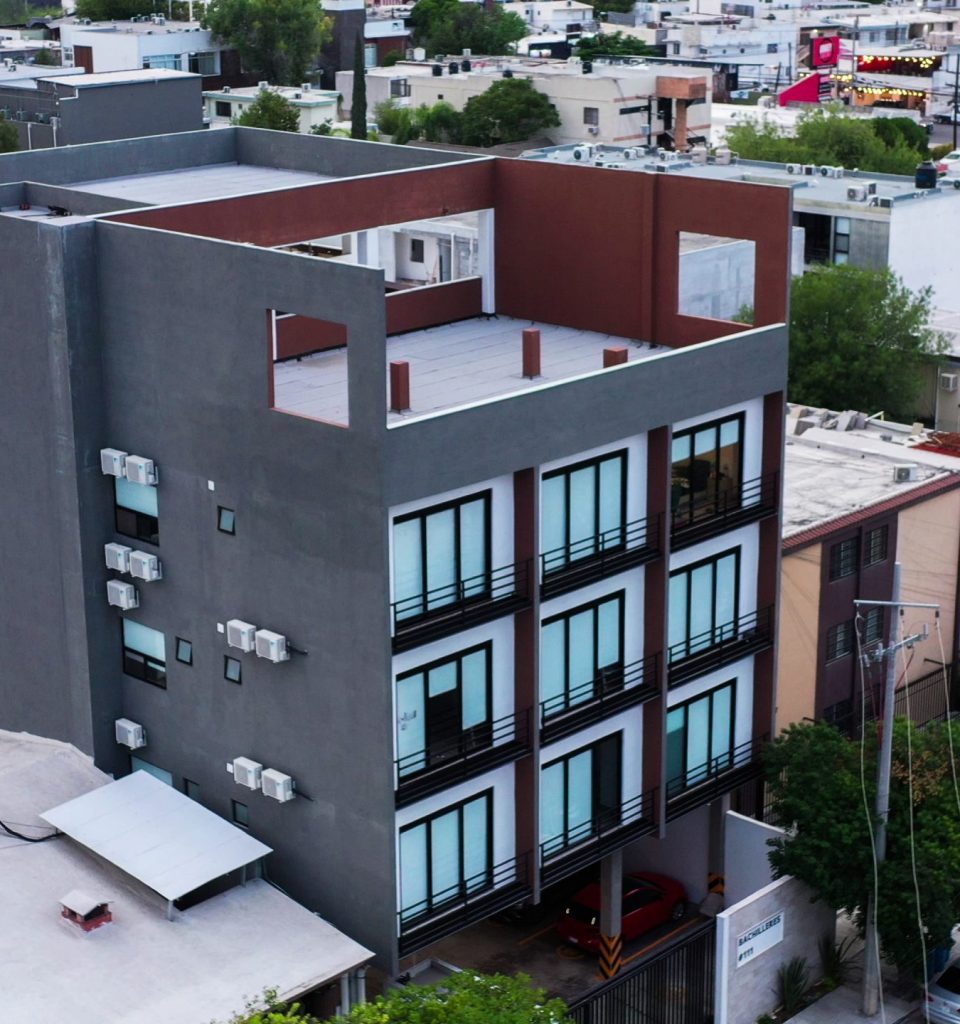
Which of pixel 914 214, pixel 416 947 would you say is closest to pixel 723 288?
pixel 914 214

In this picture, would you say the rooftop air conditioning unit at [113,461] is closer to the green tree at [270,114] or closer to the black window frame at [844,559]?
the black window frame at [844,559]

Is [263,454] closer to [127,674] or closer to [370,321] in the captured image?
[370,321]

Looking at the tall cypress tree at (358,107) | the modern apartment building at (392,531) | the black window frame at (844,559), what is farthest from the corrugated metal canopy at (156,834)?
the tall cypress tree at (358,107)

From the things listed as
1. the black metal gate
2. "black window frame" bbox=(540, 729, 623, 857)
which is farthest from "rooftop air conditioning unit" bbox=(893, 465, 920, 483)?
the black metal gate

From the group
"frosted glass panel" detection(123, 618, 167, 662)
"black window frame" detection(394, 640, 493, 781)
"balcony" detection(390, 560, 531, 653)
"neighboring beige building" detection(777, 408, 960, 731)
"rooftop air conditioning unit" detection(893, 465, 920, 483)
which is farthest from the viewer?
"rooftop air conditioning unit" detection(893, 465, 920, 483)

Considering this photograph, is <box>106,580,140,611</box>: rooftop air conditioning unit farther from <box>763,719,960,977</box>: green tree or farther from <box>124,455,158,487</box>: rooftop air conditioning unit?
<box>763,719,960,977</box>: green tree

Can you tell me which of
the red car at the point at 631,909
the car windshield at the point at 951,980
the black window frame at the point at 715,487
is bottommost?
the car windshield at the point at 951,980
